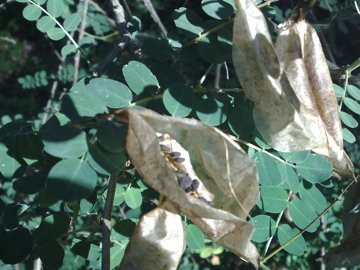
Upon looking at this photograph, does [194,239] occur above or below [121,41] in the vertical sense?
below

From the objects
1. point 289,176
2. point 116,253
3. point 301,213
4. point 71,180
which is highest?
point 71,180

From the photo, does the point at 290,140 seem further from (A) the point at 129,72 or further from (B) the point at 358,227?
(B) the point at 358,227

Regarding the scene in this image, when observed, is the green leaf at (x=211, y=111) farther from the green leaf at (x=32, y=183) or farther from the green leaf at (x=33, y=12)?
the green leaf at (x=33, y=12)

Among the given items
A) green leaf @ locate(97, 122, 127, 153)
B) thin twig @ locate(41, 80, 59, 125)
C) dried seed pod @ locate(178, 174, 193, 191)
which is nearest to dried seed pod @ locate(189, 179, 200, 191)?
dried seed pod @ locate(178, 174, 193, 191)

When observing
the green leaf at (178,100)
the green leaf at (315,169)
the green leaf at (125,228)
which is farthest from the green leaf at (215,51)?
the green leaf at (125,228)

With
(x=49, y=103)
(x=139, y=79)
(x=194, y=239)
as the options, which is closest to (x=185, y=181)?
(x=139, y=79)

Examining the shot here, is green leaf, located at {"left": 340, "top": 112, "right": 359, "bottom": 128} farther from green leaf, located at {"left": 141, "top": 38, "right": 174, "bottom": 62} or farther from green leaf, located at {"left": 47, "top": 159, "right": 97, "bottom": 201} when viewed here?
green leaf, located at {"left": 47, "top": 159, "right": 97, "bottom": 201}

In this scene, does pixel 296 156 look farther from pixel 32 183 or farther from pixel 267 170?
pixel 32 183
